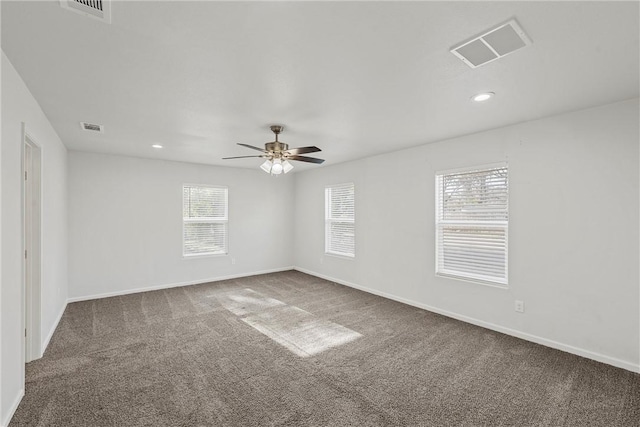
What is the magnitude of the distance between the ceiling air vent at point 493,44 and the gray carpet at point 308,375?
2.45 metres

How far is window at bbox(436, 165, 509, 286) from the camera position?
141 inches

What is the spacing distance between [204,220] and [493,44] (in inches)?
217

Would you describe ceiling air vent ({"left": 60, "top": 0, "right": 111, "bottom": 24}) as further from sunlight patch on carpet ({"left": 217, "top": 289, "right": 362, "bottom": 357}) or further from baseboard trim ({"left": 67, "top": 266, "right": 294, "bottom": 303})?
baseboard trim ({"left": 67, "top": 266, "right": 294, "bottom": 303})

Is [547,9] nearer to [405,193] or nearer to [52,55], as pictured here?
[52,55]

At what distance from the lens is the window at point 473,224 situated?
3.59m

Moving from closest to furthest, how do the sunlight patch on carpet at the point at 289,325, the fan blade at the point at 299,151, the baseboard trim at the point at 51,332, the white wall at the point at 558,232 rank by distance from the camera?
the white wall at the point at 558,232, the baseboard trim at the point at 51,332, the fan blade at the point at 299,151, the sunlight patch on carpet at the point at 289,325

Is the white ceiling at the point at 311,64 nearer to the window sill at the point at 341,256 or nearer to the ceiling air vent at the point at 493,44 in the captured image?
the ceiling air vent at the point at 493,44

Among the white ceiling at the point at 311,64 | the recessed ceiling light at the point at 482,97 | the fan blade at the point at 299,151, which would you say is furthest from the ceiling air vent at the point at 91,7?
the recessed ceiling light at the point at 482,97

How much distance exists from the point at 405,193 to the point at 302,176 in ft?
9.69

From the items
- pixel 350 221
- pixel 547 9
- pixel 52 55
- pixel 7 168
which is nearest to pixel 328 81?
pixel 547 9

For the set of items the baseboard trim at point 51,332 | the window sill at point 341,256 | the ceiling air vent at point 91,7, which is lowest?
the baseboard trim at point 51,332

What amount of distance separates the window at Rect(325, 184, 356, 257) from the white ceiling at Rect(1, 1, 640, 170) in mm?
2464

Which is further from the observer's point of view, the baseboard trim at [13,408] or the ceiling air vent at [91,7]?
the baseboard trim at [13,408]

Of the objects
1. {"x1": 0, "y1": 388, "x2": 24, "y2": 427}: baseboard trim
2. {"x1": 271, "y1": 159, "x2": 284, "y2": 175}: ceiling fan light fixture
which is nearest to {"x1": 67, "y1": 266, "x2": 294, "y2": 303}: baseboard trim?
{"x1": 0, "y1": 388, "x2": 24, "y2": 427}: baseboard trim
